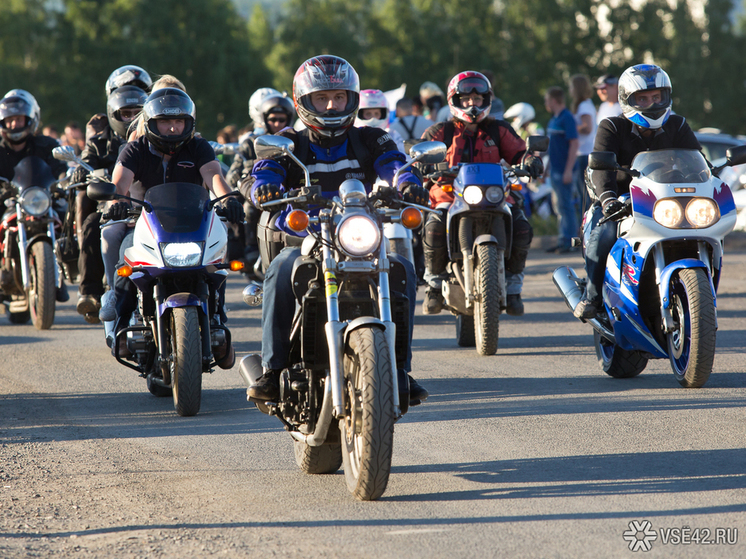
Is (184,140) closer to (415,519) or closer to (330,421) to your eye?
(330,421)

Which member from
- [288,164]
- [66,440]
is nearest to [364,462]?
[288,164]

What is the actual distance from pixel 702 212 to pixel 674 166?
1.20 ft

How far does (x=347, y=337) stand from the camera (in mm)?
4629

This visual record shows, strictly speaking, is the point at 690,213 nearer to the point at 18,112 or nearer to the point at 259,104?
the point at 259,104

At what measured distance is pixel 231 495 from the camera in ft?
15.9

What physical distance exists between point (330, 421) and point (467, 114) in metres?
5.00

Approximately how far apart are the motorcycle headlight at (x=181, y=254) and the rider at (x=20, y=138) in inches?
173

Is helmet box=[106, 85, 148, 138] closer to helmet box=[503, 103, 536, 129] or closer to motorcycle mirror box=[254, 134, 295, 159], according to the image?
motorcycle mirror box=[254, 134, 295, 159]

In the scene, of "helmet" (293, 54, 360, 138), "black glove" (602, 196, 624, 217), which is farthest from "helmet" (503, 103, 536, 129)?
"helmet" (293, 54, 360, 138)

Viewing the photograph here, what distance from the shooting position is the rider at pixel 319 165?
510cm

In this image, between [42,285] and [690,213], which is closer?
[690,213]

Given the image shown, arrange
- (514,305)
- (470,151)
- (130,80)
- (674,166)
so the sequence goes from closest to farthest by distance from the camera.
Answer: (674,166) < (514,305) < (470,151) < (130,80)

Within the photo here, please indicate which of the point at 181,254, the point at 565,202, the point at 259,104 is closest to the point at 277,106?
the point at 259,104

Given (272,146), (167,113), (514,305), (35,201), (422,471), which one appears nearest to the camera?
(272,146)
